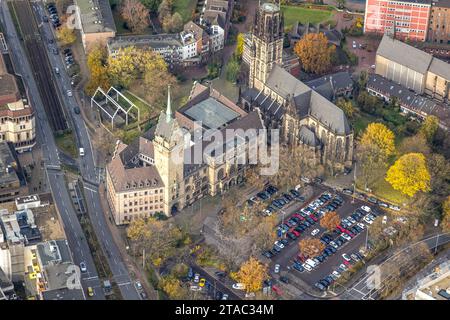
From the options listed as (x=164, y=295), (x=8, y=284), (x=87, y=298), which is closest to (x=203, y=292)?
(x=164, y=295)

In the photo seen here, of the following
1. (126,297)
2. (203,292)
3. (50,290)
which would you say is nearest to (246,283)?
(203,292)

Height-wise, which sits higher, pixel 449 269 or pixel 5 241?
pixel 5 241

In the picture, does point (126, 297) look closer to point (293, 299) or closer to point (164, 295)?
point (164, 295)

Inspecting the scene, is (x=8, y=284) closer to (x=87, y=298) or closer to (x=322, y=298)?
(x=87, y=298)
